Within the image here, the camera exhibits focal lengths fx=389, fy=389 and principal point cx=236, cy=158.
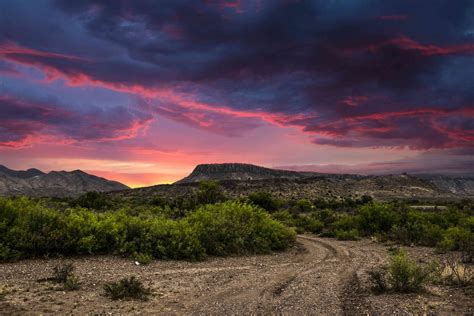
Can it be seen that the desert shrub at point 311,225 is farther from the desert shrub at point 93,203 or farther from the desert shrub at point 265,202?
the desert shrub at point 93,203

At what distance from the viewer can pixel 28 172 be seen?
17375 centimetres

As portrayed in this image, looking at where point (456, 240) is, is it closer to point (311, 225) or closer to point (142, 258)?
point (311, 225)

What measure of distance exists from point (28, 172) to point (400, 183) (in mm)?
153484

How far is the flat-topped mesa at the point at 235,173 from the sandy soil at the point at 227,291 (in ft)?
436

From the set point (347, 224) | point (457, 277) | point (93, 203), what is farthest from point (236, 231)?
Result: point (93, 203)

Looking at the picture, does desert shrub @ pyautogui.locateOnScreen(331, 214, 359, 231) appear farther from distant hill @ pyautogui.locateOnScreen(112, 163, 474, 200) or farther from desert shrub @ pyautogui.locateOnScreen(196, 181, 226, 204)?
distant hill @ pyautogui.locateOnScreen(112, 163, 474, 200)

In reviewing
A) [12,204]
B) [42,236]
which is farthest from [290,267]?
[12,204]

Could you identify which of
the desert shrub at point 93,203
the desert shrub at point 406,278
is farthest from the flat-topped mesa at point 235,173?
the desert shrub at point 406,278

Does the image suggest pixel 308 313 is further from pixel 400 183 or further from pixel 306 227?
pixel 400 183

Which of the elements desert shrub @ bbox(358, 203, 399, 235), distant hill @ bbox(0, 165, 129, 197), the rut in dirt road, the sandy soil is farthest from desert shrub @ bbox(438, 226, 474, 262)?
distant hill @ bbox(0, 165, 129, 197)

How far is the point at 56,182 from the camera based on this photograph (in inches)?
5881

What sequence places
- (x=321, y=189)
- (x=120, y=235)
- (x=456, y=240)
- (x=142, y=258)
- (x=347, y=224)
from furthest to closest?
(x=321, y=189) < (x=347, y=224) < (x=456, y=240) < (x=120, y=235) < (x=142, y=258)

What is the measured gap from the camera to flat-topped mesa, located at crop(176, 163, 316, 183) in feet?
497

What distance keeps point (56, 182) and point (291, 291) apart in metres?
156
